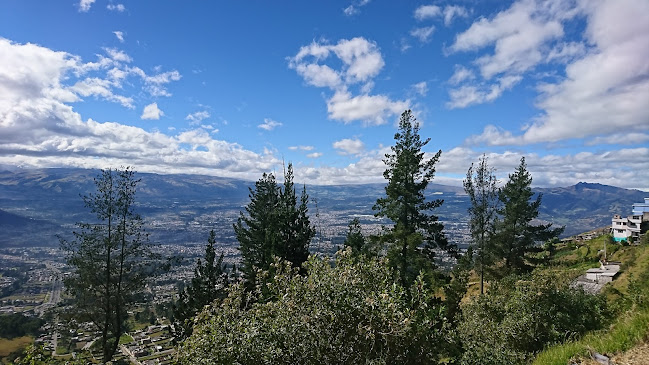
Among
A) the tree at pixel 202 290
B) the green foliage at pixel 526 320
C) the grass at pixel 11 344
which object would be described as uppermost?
the green foliage at pixel 526 320

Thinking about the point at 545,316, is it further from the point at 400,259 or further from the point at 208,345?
the point at 208,345

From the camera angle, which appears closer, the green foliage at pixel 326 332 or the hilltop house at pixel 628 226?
the green foliage at pixel 326 332

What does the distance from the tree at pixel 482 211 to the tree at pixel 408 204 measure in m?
11.8

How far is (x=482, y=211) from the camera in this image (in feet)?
112

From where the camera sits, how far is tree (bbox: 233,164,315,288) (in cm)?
2869

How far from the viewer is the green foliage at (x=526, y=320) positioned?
12.0 meters

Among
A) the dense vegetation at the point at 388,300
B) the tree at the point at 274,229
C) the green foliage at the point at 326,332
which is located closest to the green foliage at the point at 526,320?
the dense vegetation at the point at 388,300

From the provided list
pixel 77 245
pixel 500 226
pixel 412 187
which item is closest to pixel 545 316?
pixel 412 187

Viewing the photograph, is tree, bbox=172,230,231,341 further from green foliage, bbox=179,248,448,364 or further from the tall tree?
the tall tree

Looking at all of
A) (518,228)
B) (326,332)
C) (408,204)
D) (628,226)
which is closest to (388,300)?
(326,332)

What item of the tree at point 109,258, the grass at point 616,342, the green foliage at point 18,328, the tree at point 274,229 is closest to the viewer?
the grass at point 616,342

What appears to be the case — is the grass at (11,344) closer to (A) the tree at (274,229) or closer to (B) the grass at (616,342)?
(A) the tree at (274,229)

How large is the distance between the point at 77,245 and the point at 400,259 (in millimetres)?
19829

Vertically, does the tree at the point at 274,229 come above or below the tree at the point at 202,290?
above
